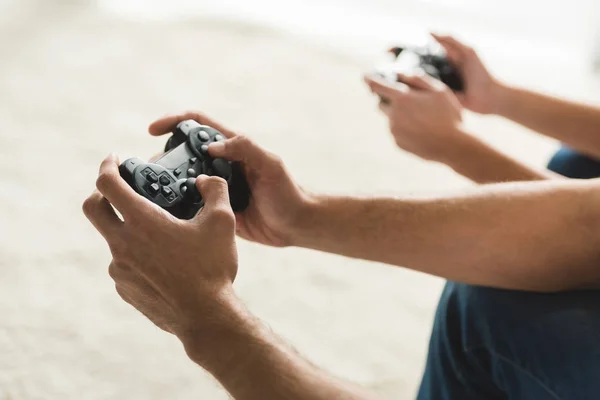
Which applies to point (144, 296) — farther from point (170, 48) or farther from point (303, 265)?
point (170, 48)

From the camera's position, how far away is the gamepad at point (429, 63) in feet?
3.49

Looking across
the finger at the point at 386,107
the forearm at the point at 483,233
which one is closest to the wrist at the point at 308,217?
the forearm at the point at 483,233

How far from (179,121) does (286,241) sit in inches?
6.8

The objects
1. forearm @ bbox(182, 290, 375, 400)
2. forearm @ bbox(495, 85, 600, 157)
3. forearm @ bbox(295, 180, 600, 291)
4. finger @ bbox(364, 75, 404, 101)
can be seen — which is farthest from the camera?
finger @ bbox(364, 75, 404, 101)

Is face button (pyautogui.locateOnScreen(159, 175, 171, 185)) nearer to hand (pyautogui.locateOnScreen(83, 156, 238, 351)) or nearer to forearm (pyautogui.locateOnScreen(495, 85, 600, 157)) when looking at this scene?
hand (pyautogui.locateOnScreen(83, 156, 238, 351))

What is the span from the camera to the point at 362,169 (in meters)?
1.38

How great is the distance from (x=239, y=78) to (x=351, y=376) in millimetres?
813

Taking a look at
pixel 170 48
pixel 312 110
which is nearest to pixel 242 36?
pixel 170 48

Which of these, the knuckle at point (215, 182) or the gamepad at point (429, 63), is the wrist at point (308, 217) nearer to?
the knuckle at point (215, 182)

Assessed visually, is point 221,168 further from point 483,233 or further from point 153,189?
point 483,233

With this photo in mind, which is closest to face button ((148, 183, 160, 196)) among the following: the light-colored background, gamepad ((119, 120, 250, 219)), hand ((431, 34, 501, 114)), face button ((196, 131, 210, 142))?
gamepad ((119, 120, 250, 219))

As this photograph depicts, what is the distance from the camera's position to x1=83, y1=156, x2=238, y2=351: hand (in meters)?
0.55

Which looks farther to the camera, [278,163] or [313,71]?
[313,71]

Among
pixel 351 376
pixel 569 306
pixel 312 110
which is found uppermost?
pixel 569 306
